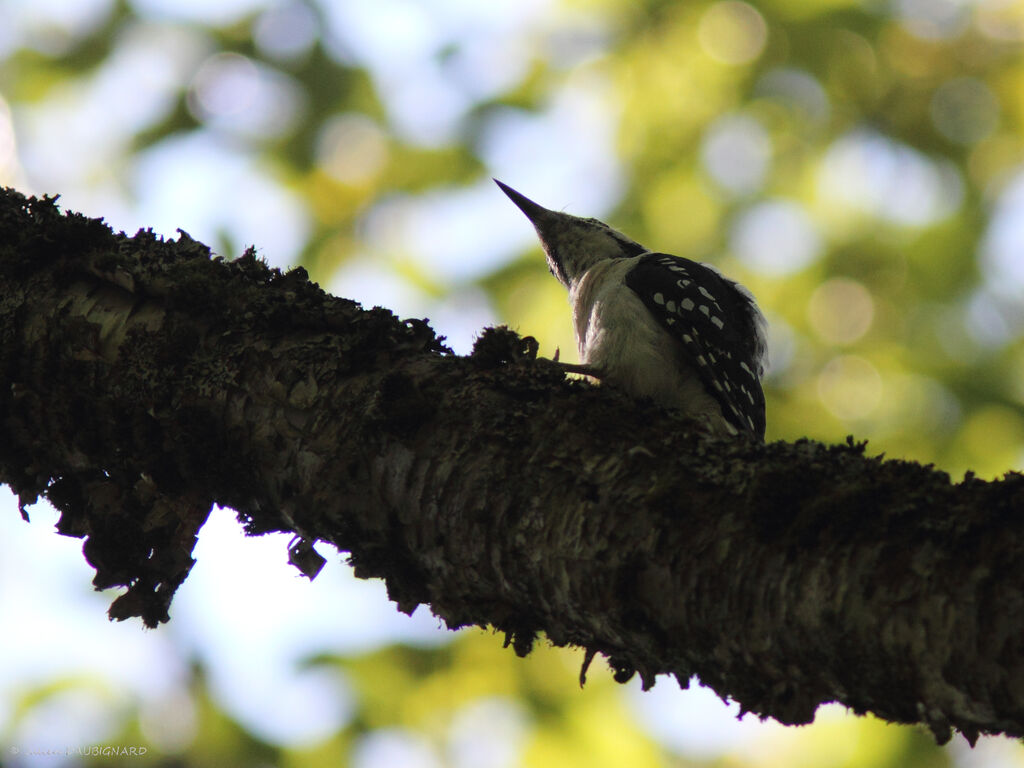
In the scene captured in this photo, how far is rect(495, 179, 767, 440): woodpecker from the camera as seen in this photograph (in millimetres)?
3939

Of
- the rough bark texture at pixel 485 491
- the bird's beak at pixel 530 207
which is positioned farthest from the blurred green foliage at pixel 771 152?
the rough bark texture at pixel 485 491

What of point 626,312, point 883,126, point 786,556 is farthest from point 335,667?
point 883,126

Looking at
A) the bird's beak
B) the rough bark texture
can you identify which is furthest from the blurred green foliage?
the rough bark texture

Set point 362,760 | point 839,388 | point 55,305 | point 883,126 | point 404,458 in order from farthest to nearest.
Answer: point 883,126 < point 839,388 < point 362,760 < point 55,305 < point 404,458

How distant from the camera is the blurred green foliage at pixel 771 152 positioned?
539cm

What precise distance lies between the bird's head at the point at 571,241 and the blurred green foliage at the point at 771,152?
0.95 feet

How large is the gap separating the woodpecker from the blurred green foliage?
1.03 m

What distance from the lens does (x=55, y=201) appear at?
2576 millimetres

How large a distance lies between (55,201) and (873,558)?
7.61 feet

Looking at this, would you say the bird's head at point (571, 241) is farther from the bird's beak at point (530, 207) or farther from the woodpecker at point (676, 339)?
the woodpecker at point (676, 339)

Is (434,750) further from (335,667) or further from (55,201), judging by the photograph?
(55,201)

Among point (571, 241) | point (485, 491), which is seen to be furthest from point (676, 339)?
point (485, 491)

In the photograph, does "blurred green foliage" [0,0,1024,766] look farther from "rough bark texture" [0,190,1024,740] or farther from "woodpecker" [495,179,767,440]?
"rough bark texture" [0,190,1024,740]

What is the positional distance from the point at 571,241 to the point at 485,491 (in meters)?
3.85
